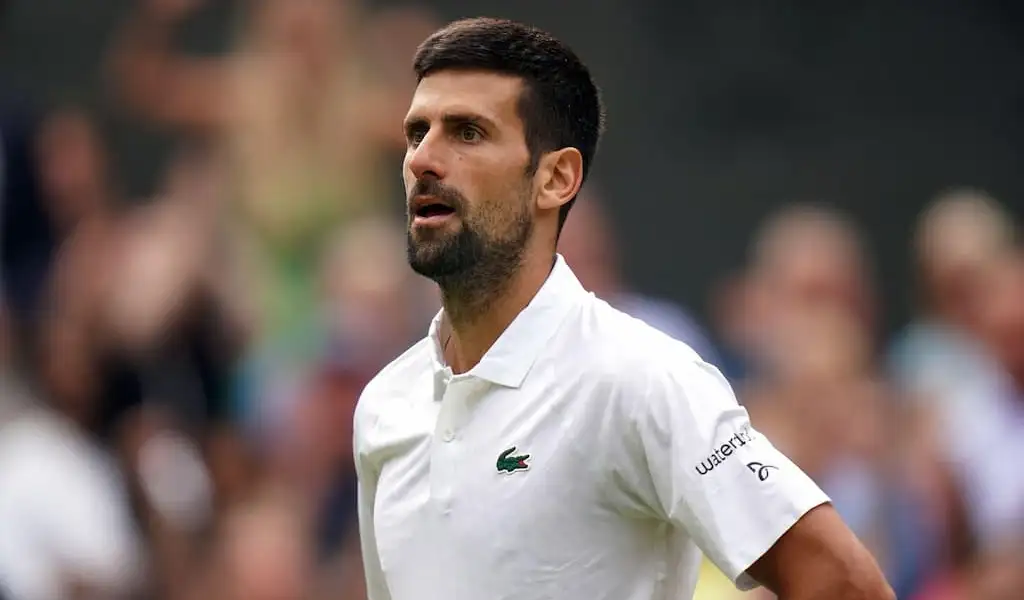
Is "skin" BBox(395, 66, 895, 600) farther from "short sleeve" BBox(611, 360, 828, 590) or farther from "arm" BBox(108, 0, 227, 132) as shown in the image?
"arm" BBox(108, 0, 227, 132)

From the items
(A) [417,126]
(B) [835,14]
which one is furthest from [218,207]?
(A) [417,126]

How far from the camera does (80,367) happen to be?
6848 mm

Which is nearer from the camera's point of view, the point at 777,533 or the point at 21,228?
the point at 777,533

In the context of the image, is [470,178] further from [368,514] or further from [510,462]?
[368,514]

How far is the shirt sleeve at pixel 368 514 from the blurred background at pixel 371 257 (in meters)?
2.94

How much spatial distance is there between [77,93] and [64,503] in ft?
6.31

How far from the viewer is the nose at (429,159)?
2.97 metres

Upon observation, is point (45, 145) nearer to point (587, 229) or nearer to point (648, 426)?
point (587, 229)

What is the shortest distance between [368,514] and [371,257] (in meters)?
4.20

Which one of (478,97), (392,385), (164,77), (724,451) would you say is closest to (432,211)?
(478,97)

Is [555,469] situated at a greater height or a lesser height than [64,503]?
greater

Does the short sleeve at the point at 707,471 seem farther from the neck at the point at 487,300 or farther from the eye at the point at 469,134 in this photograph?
the eye at the point at 469,134

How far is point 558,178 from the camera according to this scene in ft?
9.99

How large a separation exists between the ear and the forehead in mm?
97
